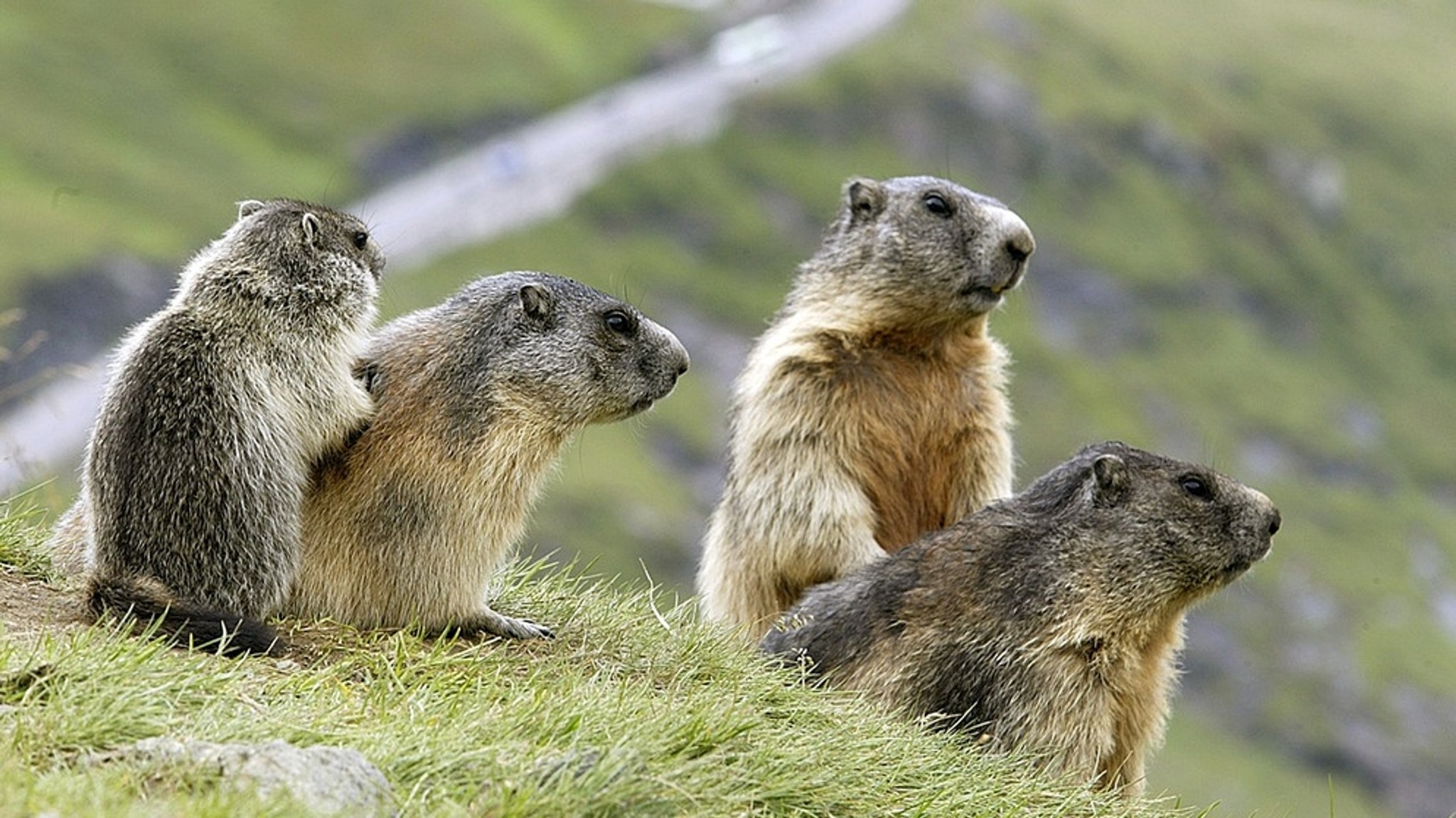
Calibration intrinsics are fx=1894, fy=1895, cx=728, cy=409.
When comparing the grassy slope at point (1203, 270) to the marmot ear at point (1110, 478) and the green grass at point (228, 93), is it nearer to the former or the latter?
the green grass at point (228, 93)

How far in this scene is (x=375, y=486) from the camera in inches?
379

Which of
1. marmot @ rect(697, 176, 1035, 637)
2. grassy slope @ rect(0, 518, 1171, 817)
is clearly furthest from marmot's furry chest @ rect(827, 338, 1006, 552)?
grassy slope @ rect(0, 518, 1171, 817)

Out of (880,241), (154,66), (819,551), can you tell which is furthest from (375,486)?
(154,66)

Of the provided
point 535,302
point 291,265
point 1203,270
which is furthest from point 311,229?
point 1203,270

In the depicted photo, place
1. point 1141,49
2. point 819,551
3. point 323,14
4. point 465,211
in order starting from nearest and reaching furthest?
point 819,551 → point 465,211 → point 323,14 → point 1141,49

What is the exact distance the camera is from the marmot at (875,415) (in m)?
11.9

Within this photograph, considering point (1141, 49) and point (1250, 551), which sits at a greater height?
point (1141, 49)

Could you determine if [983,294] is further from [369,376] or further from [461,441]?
[369,376]

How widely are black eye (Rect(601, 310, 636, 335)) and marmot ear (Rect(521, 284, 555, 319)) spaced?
0.35 metres

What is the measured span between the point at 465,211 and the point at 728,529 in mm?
123061

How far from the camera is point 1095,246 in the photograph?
15800cm

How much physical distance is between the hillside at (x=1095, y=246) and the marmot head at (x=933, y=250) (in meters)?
81.3

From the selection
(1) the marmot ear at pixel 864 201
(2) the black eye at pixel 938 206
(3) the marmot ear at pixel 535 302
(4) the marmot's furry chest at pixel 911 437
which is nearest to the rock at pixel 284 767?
(3) the marmot ear at pixel 535 302

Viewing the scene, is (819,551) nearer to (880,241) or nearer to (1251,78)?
(880,241)
